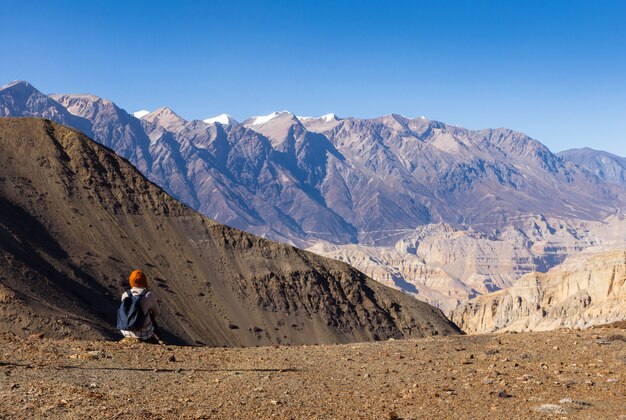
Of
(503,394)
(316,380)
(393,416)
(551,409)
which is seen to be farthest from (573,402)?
(316,380)

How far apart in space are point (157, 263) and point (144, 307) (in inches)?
2483

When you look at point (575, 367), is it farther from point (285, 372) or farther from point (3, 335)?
point (3, 335)

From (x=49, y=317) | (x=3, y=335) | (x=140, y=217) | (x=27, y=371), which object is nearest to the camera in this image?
(x=27, y=371)

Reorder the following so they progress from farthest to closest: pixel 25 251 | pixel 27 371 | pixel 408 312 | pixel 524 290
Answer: pixel 524 290, pixel 408 312, pixel 25 251, pixel 27 371

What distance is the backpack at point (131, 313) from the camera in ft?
55.0

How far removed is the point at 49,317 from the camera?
51094 mm

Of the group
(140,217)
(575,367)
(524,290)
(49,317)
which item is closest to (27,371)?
(575,367)

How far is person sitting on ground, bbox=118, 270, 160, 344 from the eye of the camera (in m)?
16.6

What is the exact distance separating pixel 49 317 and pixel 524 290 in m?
116

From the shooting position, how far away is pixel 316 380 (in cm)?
1508

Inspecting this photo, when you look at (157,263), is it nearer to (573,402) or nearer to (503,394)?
(503,394)

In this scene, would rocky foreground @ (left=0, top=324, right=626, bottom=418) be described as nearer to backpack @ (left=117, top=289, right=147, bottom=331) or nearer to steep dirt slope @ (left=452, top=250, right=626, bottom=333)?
backpack @ (left=117, top=289, right=147, bottom=331)

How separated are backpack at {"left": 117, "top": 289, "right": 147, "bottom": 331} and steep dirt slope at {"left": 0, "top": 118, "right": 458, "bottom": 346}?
4046cm

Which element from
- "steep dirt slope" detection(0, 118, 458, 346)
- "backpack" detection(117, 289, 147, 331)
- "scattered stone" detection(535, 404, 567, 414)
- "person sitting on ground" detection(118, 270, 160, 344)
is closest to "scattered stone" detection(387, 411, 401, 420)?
"scattered stone" detection(535, 404, 567, 414)
